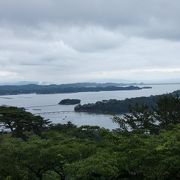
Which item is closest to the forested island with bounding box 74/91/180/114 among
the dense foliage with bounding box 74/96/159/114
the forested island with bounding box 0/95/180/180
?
the dense foliage with bounding box 74/96/159/114

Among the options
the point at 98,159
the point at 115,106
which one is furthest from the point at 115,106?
the point at 98,159

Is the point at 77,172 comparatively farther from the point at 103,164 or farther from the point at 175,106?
the point at 175,106

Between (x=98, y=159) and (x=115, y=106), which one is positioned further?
(x=115, y=106)

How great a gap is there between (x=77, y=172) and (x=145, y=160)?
73.6 inches

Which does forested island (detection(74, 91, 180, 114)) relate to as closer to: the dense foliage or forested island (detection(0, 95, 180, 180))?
the dense foliage

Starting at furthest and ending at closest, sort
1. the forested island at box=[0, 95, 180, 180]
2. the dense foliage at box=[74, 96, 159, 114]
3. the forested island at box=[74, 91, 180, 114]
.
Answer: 1. the dense foliage at box=[74, 96, 159, 114]
2. the forested island at box=[74, 91, 180, 114]
3. the forested island at box=[0, 95, 180, 180]

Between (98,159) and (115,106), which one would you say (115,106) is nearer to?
(115,106)

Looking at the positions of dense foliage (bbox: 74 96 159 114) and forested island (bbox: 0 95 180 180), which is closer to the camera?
forested island (bbox: 0 95 180 180)

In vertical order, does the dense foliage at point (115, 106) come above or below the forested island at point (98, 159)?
below

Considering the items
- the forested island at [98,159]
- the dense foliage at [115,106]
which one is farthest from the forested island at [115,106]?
the forested island at [98,159]

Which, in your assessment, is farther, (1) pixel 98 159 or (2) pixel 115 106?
(2) pixel 115 106

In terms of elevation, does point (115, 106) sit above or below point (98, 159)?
below

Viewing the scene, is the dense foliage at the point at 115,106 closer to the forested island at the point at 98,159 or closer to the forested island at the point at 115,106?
the forested island at the point at 115,106

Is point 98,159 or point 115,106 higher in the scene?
point 98,159
